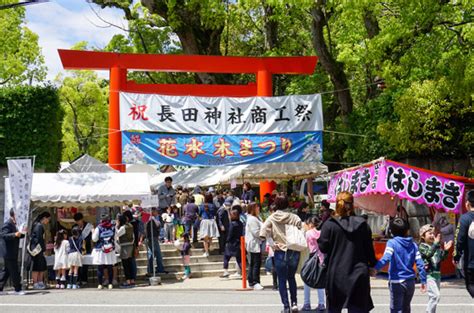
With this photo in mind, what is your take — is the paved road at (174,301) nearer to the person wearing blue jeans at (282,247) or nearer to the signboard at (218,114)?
the person wearing blue jeans at (282,247)

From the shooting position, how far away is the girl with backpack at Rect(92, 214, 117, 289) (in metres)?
15.1

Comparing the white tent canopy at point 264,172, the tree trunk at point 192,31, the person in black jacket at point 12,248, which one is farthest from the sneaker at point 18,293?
the tree trunk at point 192,31

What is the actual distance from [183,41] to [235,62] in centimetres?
534

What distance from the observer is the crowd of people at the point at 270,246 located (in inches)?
268

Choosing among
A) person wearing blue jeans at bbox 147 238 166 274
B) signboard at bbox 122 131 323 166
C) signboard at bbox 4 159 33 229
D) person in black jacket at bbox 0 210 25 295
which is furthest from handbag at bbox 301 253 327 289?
signboard at bbox 122 131 323 166

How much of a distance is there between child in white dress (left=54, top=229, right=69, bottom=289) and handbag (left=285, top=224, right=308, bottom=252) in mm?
7334

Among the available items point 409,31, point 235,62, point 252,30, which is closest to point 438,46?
point 409,31

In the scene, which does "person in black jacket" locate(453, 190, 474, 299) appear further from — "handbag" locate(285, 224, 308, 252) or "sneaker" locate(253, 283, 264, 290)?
"sneaker" locate(253, 283, 264, 290)

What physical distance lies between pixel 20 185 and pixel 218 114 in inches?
261

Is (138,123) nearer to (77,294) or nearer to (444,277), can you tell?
(77,294)

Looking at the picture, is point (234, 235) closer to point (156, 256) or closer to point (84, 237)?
point (156, 256)

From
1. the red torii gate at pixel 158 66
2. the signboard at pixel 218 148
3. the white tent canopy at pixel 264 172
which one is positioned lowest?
the white tent canopy at pixel 264 172

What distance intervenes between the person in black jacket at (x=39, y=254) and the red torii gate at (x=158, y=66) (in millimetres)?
5155

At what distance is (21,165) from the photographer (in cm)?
1449
